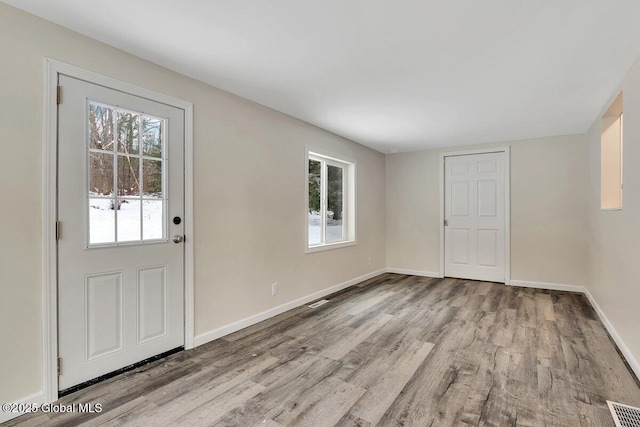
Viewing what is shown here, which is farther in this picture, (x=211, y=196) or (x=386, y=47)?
(x=211, y=196)

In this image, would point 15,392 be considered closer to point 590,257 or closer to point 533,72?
point 533,72

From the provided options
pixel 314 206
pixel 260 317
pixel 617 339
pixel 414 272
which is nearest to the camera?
pixel 617 339

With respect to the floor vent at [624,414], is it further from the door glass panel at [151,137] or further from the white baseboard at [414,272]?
the white baseboard at [414,272]

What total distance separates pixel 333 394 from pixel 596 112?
406cm

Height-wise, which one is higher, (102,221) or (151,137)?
(151,137)

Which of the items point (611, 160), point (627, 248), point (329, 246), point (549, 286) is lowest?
point (549, 286)

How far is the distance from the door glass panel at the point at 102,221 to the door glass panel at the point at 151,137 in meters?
0.48

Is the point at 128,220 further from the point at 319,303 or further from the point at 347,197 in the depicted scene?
the point at 347,197

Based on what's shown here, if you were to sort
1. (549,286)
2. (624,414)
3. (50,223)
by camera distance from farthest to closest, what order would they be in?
1. (549,286)
2. (50,223)
3. (624,414)

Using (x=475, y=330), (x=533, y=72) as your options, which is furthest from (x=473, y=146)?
(x=475, y=330)

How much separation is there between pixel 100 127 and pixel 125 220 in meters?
0.67

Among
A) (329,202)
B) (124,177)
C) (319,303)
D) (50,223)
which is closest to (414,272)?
(329,202)

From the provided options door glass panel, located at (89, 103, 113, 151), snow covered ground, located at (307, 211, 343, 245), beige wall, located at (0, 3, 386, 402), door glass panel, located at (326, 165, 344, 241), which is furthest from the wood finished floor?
door glass panel, located at (89, 103, 113, 151)

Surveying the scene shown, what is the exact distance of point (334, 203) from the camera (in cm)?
486
